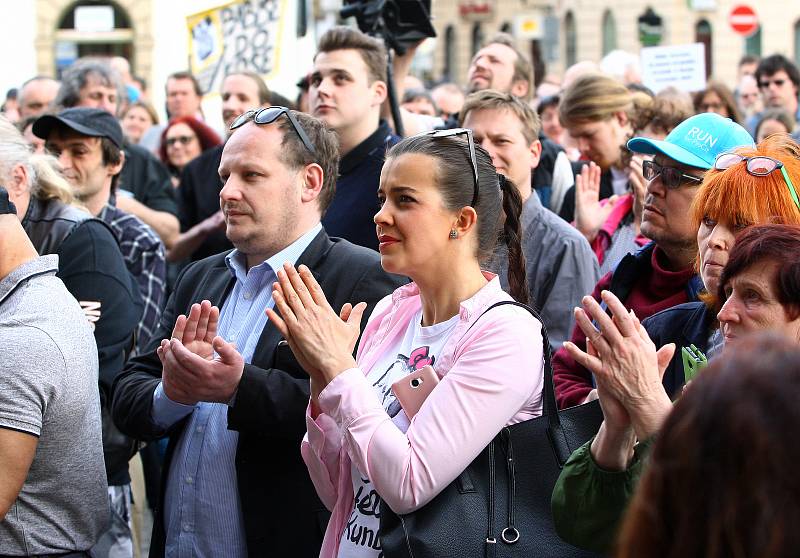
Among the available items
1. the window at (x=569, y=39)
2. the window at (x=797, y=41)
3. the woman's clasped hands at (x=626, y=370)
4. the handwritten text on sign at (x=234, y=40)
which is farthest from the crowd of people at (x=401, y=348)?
the window at (x=569, y=39)

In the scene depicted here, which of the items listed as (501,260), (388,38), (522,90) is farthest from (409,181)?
(522,90)

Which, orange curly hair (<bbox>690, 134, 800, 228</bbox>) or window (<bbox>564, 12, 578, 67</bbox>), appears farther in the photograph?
window (<bbox>564, 12, 578, 67</bbox>)

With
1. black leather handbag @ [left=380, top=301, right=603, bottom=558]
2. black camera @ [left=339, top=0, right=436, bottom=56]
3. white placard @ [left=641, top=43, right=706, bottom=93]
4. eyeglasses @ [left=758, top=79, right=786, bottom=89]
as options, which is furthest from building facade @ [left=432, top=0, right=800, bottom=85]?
black leather handbag @ [left=380, top=301, right=603, bottom=558]

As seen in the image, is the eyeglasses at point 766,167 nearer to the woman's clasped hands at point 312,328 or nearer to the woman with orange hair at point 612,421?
the woman with orange hair at point 612,421

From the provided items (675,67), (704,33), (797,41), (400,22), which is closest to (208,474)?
(400,22)

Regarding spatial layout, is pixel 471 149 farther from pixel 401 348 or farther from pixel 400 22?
pixel 400 22

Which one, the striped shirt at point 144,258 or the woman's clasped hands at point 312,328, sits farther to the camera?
the striped shirt at point 144,258

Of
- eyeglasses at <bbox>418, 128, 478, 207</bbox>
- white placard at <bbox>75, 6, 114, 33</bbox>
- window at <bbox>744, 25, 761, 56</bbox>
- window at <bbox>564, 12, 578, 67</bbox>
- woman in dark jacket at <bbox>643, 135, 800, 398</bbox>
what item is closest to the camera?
woman in dark jacket at <bbox>643, 135, 800, 398</bbox>

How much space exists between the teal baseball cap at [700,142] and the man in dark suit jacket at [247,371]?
0.93 m

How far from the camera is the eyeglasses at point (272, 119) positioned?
3980mm

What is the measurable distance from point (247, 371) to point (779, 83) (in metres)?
8.25

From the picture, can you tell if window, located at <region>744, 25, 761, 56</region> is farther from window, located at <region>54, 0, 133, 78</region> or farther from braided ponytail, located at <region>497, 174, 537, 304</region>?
braided ponytail, located at <region>497, 174, 537, 304</region>

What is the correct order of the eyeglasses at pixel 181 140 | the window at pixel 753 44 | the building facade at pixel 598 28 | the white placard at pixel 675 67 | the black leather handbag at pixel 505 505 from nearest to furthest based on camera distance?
1. the black leather handbag at pixel 505 505
2. the eyeglasses at pixel 181 140
3. the white placard at pixel 675 67
4. the building facade at pixel 598 28
5. the window at pixel 753 44

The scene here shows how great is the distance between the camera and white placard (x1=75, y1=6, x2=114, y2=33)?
35.3 meters
